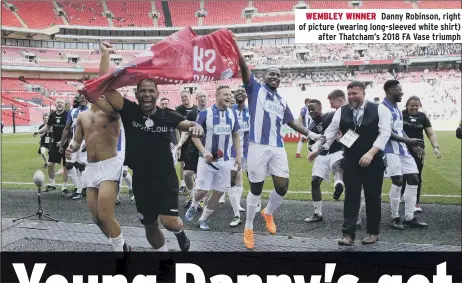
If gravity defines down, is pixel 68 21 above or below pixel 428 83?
above

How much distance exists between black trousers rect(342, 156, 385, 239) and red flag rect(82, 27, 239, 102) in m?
1.95

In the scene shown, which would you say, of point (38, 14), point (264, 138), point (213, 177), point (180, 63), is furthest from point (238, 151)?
point (38, 14)

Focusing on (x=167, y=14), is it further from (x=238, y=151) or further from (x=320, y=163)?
(x=238, y=151)

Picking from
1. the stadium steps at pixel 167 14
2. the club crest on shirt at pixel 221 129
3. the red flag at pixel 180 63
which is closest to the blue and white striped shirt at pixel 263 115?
the red flag at pixel 180 63

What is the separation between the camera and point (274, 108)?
17.4 feet

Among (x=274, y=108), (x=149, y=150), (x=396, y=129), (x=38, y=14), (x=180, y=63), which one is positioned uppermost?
(x=38, y=14)

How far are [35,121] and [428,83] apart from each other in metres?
35.1

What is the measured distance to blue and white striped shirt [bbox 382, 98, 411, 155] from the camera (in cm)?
594

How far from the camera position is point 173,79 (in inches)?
167

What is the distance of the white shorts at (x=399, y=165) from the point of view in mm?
6039

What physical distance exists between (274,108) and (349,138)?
3.31 ft

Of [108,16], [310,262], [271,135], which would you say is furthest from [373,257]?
[108,16]

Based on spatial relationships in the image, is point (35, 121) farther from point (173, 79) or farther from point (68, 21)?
point (173, 79)

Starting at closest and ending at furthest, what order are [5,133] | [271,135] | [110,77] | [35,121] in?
[110,77], [271,135], [5,133], [35,121]
